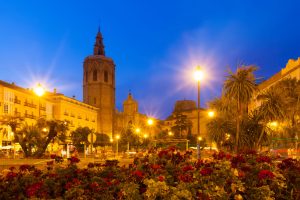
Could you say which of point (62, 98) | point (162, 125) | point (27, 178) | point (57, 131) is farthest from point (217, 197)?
point (162, 125)

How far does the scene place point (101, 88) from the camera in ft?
395

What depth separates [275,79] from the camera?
241 feet

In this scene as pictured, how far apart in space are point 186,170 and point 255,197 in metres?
1.48

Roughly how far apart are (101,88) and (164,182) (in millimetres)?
115057

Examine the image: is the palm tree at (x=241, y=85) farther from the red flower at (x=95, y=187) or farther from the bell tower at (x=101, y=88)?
the bell tower at (x=101, y=88)

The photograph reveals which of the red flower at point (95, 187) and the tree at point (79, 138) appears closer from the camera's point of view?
the red flower at point (95, 187)

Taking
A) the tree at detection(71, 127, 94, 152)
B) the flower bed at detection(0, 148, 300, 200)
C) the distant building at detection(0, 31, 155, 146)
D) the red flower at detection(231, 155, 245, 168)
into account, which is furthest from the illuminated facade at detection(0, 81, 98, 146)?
the red flower at detection(231, 155, 245, 168)

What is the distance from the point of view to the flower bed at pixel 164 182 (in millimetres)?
6707

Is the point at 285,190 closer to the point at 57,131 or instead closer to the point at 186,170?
the point at 186,170

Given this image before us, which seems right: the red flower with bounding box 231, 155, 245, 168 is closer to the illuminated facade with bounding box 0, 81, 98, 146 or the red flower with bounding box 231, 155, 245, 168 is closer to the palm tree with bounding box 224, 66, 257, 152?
the palm tree with bounding box 224, 66, 257, 152

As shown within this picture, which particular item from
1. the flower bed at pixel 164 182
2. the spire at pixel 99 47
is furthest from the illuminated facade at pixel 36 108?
the flower bed at pixel 164 182

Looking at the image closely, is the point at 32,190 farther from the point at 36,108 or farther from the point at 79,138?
the point at 36,108

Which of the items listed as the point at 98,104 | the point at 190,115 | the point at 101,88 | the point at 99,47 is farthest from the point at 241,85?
the point at 190,115

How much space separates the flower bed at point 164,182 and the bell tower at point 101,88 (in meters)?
111
